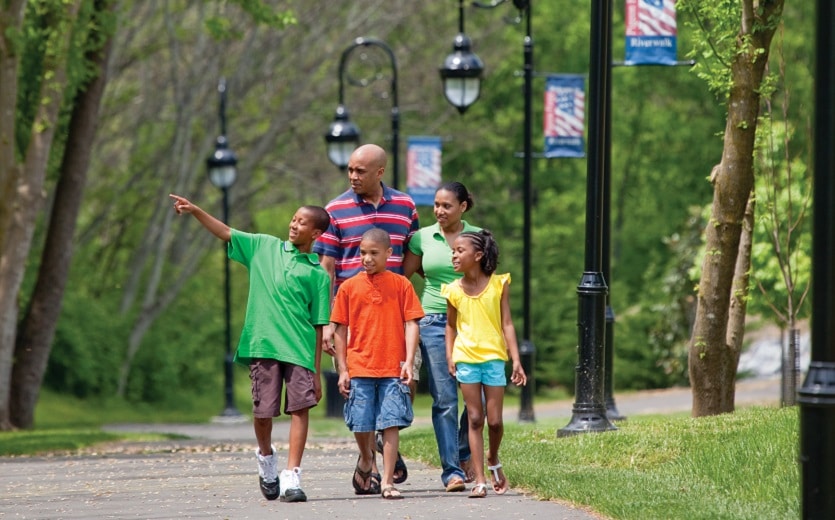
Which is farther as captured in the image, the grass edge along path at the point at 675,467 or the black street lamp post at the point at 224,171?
the black street lamp post at the point at 224,171

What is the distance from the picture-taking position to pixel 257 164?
35469 millimetres

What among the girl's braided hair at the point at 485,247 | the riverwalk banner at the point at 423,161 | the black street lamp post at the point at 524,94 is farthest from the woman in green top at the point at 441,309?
the riverwalk banner at the point at 423,161

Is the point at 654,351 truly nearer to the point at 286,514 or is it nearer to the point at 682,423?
the point at 682,423

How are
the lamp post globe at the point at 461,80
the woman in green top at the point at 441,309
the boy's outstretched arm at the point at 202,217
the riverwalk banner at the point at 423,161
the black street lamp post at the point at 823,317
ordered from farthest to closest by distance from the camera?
the riverwalk banner at the point at 423,161 < the lamp post globe at the point at 461,80 < the woman in green top at the point at 441,309 < the boy's outstretched arm at the point at 202,217 < the black street lamp post at the point at 823,317

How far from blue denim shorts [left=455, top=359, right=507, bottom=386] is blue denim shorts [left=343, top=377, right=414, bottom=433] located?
0.34m

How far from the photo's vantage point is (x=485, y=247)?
9422 millimetres

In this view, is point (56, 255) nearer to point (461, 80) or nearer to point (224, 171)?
point (224, 171)

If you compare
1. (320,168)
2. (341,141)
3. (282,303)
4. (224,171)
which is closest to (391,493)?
(282,303)

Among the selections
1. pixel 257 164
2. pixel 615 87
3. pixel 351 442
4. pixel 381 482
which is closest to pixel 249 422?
pixel 257 164

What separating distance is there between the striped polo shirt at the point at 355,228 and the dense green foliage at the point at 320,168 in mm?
19581

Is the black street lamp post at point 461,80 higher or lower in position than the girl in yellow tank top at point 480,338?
higher

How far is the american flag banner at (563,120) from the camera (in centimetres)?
2241

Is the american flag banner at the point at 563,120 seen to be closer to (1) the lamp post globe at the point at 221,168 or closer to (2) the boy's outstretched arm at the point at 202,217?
(1) the lamp post globe at the point at 221,168

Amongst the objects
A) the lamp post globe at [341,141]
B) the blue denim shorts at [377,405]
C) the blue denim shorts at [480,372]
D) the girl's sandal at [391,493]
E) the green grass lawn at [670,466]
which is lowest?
the girl's sandal at [391,493]
